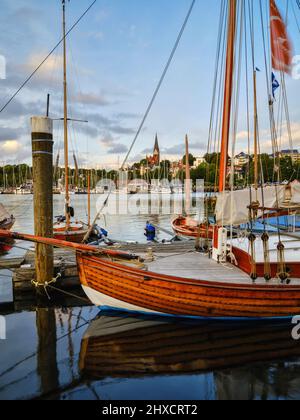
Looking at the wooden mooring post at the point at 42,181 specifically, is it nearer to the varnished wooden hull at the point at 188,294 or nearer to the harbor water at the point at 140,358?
the harbor water at the point at 140,358

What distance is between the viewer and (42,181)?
1037 cm

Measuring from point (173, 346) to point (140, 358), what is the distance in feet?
3.12

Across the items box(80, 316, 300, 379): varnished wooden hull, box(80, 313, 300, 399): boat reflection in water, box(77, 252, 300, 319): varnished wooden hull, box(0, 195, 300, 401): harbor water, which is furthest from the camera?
box(77, 252, 300, 319): varnished wooden hull

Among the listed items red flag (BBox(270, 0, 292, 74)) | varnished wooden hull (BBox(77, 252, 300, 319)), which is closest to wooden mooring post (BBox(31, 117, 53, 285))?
varnished wooden hull (BBox(77, 252, 300, 319))

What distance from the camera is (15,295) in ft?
36.7

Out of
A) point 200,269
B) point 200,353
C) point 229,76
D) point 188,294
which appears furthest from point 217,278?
point 229,76

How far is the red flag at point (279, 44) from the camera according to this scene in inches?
479

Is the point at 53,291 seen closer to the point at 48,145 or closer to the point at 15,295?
the point at 15,295

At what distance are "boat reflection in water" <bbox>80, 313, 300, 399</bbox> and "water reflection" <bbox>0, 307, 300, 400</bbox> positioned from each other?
19 mm

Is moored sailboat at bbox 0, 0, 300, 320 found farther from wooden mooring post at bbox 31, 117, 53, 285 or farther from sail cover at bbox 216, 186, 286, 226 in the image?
wooden mooring post at bbox 31, 117, 53, 285

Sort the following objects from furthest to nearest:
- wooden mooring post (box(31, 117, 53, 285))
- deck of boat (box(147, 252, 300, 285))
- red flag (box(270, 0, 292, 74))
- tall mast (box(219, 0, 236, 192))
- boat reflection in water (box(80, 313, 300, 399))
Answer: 1. red flag (box(270, 0, 292, 74))
2. wooden mooring post (box(31, 117, 53, 285))
3. tall mast (box(219, 0, 236, 192))
4. deck of boat (box(147, 252, 300, 285))
5. boat reflection in water (box(80, 313, 300, 399))

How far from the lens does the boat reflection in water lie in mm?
6691
